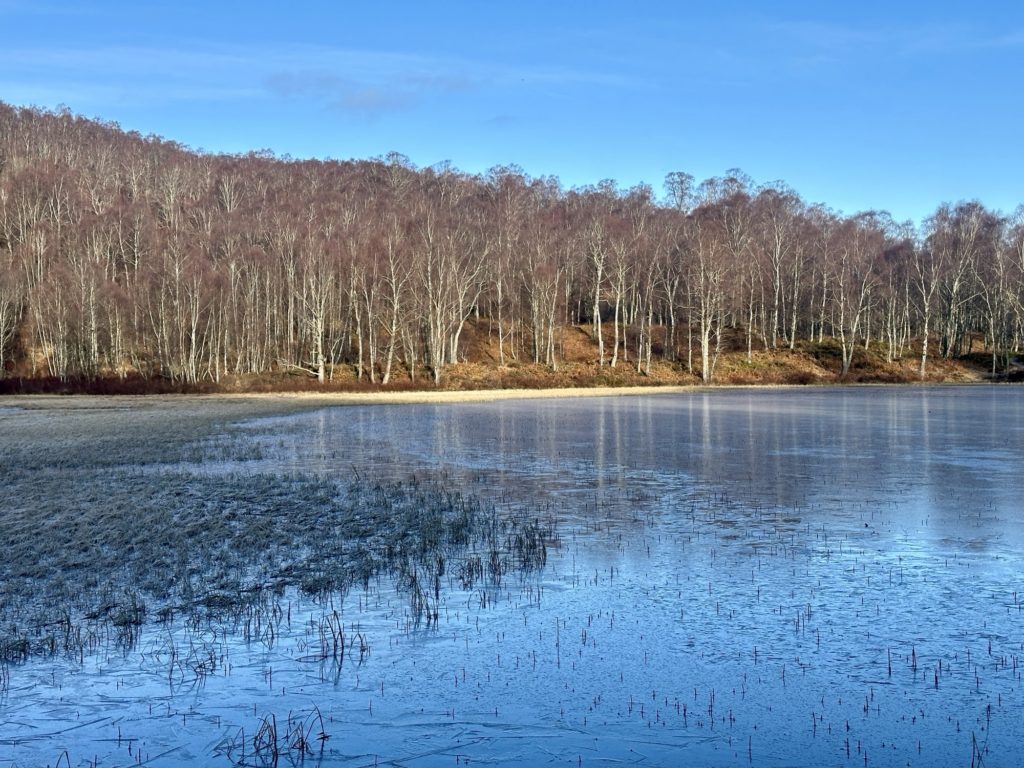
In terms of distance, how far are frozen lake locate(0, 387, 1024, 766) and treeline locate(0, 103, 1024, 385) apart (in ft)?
195

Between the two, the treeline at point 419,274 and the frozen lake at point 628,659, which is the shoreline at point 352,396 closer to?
the treeline at point 419,274

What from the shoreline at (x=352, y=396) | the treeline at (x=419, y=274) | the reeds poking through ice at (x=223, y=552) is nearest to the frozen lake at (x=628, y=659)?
the reeds poking through ice at (x=223, y=552)

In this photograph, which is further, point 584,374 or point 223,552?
point 584,374

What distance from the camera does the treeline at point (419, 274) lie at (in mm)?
75625

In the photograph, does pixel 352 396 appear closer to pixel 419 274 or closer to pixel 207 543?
pixel 419 274

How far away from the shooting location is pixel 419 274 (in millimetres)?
76750

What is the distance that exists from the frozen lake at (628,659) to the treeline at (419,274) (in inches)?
2336

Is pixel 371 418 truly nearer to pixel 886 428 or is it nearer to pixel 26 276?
pixel 886 428

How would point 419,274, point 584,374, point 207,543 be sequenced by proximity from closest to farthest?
point 207,543
point 419,274
point 584,374

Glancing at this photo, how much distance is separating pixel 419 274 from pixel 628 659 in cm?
6887

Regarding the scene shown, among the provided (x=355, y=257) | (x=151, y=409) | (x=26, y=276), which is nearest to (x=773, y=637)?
(x=151, y=409)

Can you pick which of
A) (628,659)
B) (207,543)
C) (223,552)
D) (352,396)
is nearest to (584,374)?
(352,396)

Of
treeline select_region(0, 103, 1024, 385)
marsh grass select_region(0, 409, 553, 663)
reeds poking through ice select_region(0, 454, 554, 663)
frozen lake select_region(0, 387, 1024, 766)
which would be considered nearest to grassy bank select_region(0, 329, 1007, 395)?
treeline select_region(0, 103, 1024, 385)

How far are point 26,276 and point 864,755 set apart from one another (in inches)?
3500
